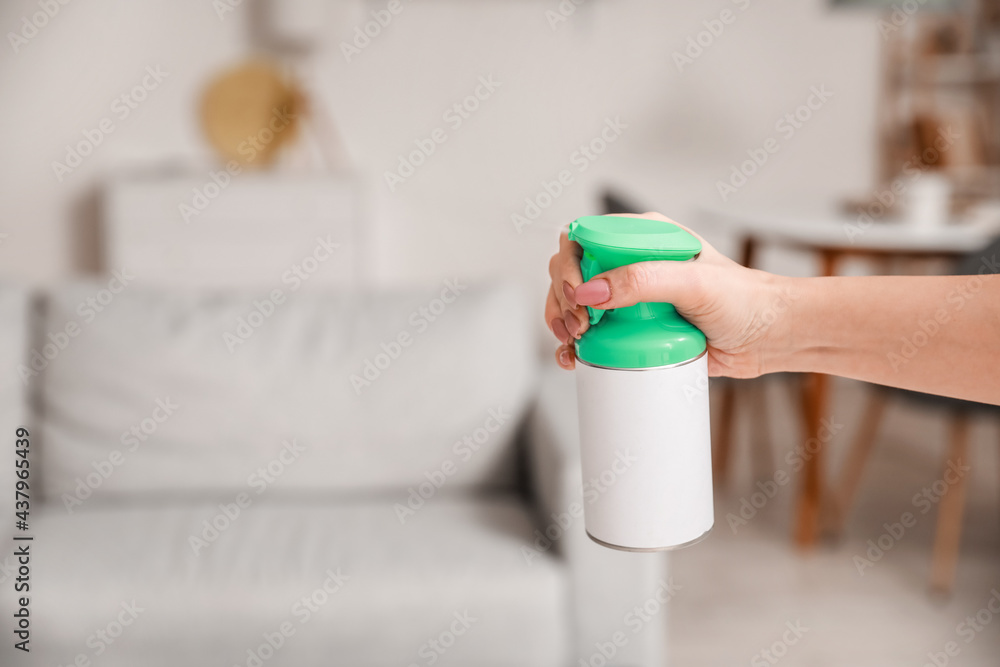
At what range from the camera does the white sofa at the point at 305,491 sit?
140cm

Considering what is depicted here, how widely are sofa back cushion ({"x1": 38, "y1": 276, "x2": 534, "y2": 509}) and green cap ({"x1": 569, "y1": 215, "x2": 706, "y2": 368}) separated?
4.01ft

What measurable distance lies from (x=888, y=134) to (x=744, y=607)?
281 cm

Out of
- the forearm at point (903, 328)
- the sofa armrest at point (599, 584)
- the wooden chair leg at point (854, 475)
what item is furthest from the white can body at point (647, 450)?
the wooden chair leg at point (854, 475)

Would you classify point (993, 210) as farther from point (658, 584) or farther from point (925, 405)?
point (658, 584)

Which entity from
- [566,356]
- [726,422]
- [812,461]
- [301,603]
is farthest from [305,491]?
[726,422]

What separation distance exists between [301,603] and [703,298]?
3.47ft

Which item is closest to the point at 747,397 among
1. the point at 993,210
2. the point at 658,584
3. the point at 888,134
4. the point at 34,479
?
the point at 993,210

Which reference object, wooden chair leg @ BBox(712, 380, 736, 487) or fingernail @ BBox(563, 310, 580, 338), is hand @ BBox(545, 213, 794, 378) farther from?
wooden chair leg @ BBox(712, 380, 736, 487)

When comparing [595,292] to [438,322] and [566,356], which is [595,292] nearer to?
[566,356]

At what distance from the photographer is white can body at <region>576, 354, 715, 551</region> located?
512 mm

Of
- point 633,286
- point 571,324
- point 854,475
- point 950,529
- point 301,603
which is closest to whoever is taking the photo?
point 633,286

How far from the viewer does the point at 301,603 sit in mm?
1406

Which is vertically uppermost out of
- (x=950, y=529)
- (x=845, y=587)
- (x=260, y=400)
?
(x=260, y=400)

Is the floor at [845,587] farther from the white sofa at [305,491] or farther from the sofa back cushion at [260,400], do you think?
the sofa back cushion at [260,400]
